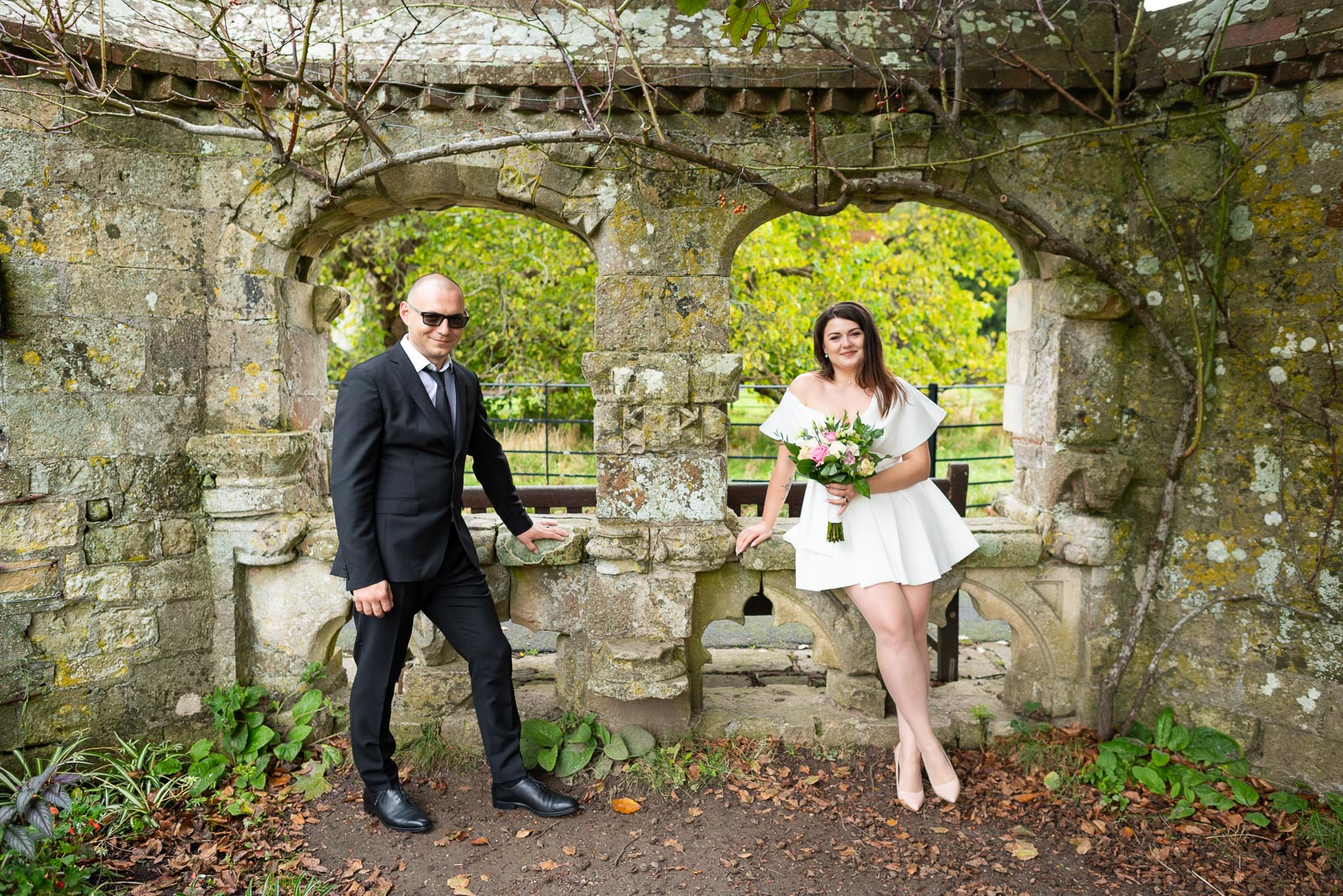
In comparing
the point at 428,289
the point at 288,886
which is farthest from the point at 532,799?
the point at 428,289

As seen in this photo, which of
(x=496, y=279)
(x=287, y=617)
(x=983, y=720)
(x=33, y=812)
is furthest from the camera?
(x=496, y=279)

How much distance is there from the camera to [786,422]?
3.59 m

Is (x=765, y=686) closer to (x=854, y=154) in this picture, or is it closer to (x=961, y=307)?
(x=854, y=154)

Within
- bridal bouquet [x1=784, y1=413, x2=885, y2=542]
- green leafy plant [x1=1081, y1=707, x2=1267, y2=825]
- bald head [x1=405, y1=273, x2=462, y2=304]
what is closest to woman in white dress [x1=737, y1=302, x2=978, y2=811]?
bridal bouquet [x1=784, y1=413, x2=885, y2=542]

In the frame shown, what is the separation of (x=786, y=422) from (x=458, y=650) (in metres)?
1.62

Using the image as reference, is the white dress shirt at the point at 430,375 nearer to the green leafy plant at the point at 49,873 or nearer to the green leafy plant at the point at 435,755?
the green leafy plant at the point at 435,755

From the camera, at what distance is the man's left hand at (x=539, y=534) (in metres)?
3.71

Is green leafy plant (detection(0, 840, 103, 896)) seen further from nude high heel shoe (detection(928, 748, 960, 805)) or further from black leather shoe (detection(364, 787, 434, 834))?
nude high heel shoe (detection(928, 748, 960, 805))

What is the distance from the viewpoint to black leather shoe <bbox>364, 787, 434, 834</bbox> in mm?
3342

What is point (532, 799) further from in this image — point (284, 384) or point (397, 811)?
point (284, 384)

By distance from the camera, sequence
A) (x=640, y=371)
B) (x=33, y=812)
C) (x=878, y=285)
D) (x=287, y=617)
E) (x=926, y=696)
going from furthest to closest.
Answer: (x=878, y=285) < (x=287, y=617) < (x=640, y=371) < (x=926, y=696) < (x=33, y=812)

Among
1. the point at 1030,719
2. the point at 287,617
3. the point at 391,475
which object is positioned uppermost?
the point at 391,475

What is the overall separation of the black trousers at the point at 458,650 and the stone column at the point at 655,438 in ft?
1.73

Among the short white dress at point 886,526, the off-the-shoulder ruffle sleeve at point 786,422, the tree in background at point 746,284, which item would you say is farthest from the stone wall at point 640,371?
the tree in background at point 746,284
